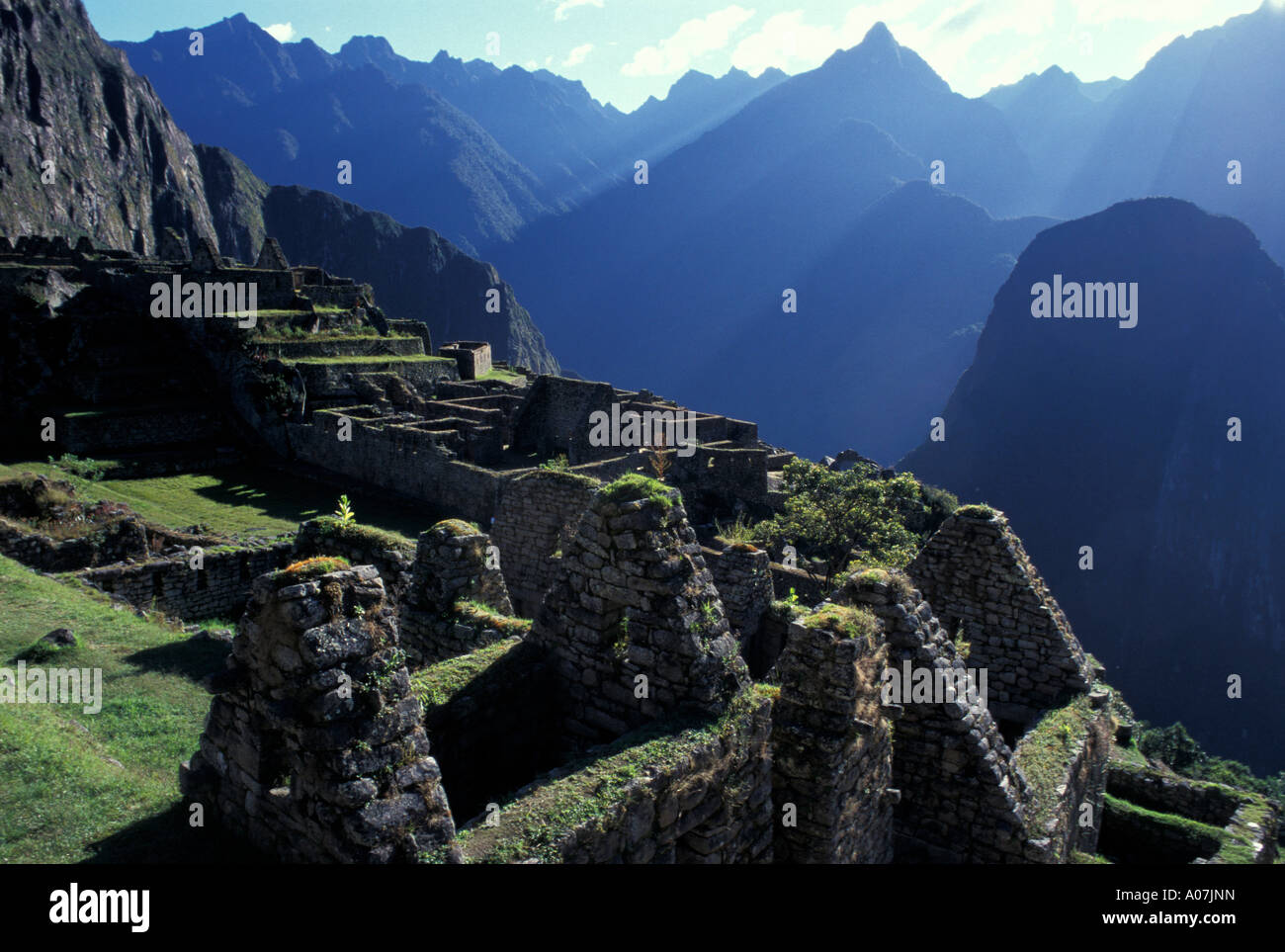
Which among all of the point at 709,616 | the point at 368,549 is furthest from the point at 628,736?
the point at 368,549

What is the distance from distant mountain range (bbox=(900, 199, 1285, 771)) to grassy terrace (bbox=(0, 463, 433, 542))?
80.9 m

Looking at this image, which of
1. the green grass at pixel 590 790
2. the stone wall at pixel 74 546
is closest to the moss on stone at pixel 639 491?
the green grass at pixel 590 790

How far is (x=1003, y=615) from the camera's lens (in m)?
7.80

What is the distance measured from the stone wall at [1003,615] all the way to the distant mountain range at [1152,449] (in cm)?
8268

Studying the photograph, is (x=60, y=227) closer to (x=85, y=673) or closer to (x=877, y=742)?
(x=85, y=673)

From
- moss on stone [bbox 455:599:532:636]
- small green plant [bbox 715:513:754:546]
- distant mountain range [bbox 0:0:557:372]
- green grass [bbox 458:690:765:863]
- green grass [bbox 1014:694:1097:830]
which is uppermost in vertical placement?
distant mountain range [bbox 0:0:557:372]

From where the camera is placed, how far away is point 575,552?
497 cm

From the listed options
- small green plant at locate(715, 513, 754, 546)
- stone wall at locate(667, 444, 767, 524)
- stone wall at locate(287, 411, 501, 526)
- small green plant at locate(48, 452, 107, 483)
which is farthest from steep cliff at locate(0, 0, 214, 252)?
small green plant at locate(715, 513, 754, 546)

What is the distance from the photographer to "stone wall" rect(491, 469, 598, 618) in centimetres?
1088

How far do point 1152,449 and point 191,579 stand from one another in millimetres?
131617

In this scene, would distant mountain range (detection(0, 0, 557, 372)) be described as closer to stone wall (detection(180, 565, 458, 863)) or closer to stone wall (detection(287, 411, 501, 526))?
stone wall (detection(287, 411, 501, 526))

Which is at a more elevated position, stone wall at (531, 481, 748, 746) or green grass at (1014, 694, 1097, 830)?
stone wall at (531, 481, 748, 746)

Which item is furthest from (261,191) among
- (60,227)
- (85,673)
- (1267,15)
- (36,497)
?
(1267,15)
